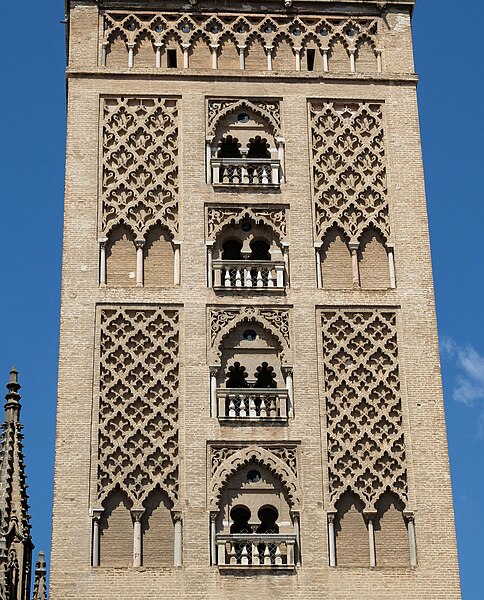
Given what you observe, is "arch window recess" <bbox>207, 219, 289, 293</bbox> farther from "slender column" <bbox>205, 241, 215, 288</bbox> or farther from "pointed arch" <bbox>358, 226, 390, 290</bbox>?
"pointed arch" <bbox>358, 226, 390, 290</bbox>

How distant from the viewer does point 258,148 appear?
23.6m

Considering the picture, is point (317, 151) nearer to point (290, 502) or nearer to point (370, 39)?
point (370, 39)

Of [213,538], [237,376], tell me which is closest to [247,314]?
[237,376]

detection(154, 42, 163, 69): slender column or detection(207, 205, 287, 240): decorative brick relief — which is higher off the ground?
detection(154, 42, 163, 69): slender column

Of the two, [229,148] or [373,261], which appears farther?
Result: [229,148]

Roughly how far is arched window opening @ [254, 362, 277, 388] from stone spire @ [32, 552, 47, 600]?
158 inches

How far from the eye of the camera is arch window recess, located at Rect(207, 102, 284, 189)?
76.0 feet

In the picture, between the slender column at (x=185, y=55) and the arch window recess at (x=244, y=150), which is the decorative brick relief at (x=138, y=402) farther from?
the slender column at (x=185, y=55)

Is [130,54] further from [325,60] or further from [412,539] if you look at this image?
[412,539]

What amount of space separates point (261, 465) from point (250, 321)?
1.96m

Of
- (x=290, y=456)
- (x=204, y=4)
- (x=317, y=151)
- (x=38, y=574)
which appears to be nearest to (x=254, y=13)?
(x=204, y=4)

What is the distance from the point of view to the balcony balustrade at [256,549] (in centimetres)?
2064

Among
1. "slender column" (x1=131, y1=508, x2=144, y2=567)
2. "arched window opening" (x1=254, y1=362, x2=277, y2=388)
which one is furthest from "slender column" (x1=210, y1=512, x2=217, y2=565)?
"arched window opening" (x1=254, y1=362, x2=277, y2=388)

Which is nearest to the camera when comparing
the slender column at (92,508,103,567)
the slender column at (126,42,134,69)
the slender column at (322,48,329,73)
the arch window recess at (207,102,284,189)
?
the slender column at (92,508,103,567)
